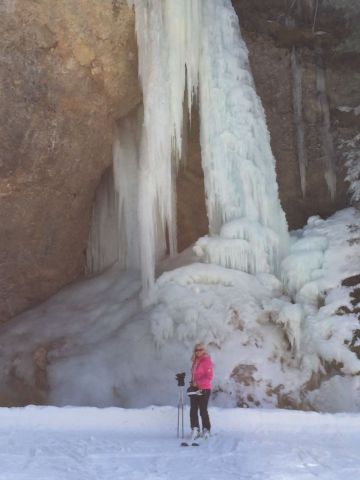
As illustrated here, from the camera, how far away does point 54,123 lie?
42.2 feet

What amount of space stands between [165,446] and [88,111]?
8510 millimetres

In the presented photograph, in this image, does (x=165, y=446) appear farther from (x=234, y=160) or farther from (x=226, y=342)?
(x=234, y=160)

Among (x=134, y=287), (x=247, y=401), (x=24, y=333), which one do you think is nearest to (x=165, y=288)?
(x=134, y=287)

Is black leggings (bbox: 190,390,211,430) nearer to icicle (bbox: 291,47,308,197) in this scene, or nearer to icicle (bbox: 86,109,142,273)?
icicle (bbox: 86,109,142,273)

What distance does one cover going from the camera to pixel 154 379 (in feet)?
36.0

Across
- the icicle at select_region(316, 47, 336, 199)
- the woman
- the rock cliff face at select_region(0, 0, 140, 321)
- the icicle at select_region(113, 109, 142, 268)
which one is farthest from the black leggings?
Result: the icicle at select_region(316, 47, 336, 199)

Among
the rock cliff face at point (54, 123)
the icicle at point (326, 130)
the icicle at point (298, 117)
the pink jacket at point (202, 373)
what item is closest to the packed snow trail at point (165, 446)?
A: the pink jacket at point (202, 373)

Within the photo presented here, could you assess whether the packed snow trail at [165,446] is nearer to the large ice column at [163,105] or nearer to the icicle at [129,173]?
the large ice column at [163,105]

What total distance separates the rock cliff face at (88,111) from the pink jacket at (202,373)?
24.1ft

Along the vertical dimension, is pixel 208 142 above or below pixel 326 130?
below

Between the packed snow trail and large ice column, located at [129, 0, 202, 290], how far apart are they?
468cm

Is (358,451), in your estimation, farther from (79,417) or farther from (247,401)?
(247,401)

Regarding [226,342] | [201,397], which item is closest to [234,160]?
[226,342]

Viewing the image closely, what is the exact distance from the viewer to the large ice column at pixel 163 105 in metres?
12.4
